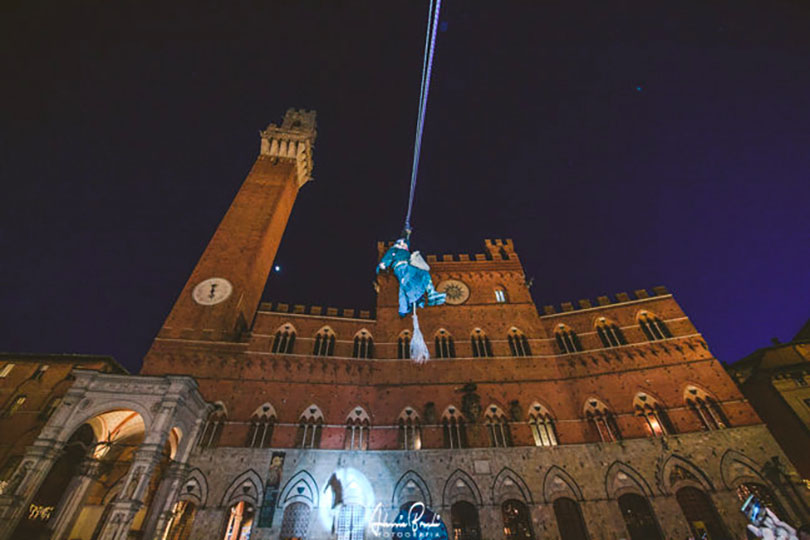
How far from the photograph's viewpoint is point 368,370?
19797mm

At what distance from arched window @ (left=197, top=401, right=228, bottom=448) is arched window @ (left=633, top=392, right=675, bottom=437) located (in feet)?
68.9

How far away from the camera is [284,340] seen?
20.4 meters

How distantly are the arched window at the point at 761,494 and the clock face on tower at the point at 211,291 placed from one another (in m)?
27.7

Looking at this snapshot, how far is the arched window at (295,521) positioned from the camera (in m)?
15.1

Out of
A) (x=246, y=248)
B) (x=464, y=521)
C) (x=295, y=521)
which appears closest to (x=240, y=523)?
(x=295, y=521)

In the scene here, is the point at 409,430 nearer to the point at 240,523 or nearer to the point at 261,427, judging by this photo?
the point at 261,427

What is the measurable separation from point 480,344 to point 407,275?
10.5 meters

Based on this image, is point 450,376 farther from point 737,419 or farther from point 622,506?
point 737,419

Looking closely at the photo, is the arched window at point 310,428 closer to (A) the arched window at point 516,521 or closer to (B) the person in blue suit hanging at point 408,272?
(B) the person in blue suit hanging at point 408,272

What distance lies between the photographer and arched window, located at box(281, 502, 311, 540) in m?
15.1

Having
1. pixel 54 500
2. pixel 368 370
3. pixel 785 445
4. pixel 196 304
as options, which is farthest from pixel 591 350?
pixel 54 500

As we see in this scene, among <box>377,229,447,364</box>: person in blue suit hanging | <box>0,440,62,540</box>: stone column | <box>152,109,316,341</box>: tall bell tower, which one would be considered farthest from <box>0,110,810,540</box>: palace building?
<box>377,229,447,364</box>: person in blue suit hanging

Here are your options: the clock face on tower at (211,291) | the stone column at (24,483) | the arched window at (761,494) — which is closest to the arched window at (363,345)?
the clock face on tower at (211,291)

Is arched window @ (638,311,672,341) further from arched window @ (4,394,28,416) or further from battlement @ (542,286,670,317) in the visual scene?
arched window @ (4,394,28,416)
